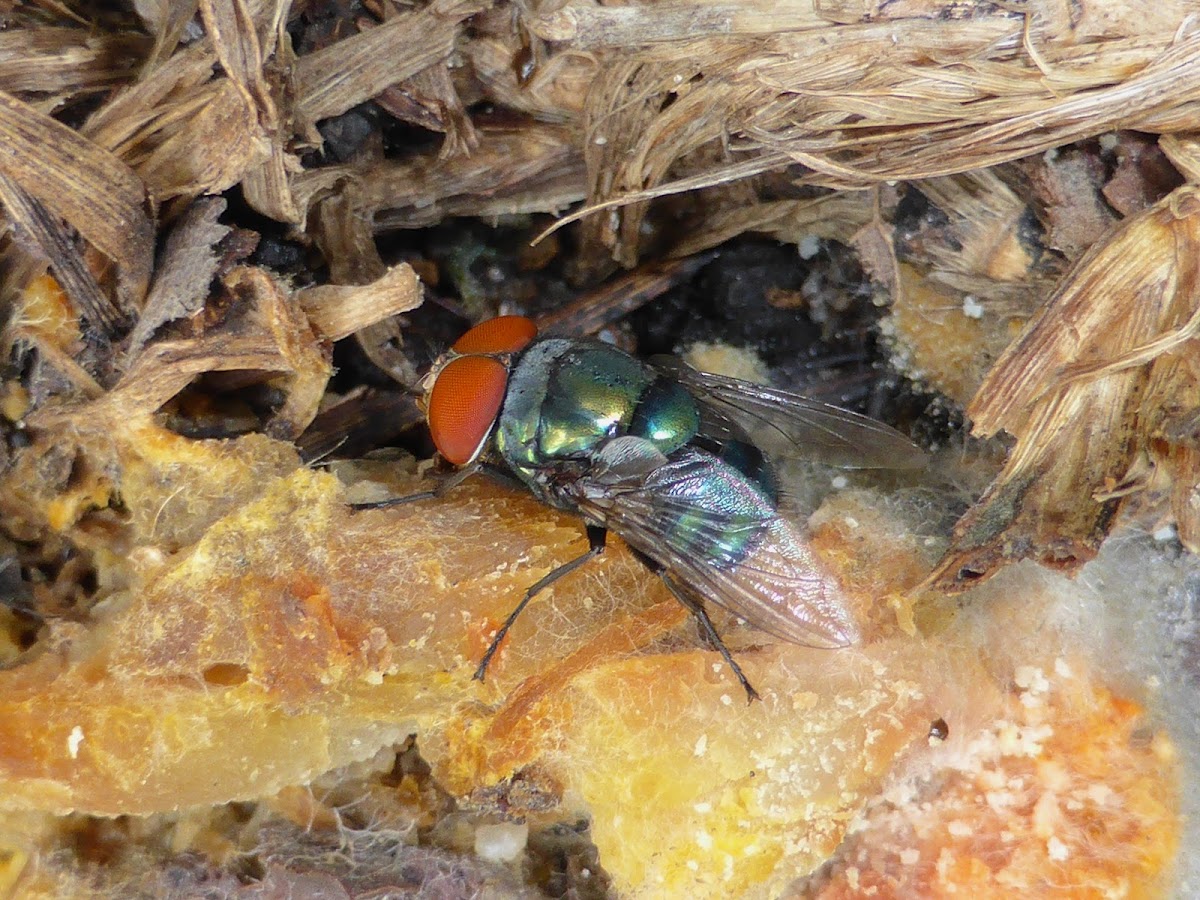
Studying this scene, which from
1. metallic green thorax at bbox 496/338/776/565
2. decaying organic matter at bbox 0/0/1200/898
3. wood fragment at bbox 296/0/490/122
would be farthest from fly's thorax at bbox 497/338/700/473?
wood fragment at bbox 296/0/490/122

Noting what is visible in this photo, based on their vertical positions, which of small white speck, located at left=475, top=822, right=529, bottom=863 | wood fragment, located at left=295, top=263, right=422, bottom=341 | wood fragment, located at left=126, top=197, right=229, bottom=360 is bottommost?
small white speck, located at left=475, top=822, right=529, bottom=863

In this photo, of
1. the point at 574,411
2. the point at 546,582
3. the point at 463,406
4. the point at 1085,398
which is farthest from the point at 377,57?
the point at 1085,398

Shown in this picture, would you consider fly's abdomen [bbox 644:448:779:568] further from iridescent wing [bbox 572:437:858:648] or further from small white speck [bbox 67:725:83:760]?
small white speck [bbox 67:725:83:760]

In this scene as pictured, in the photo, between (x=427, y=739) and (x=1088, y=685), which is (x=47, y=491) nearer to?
(x=427, y=739)

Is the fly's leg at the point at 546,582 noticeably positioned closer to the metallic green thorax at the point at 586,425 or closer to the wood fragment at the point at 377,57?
the metallic green thorax at the point at 586,425

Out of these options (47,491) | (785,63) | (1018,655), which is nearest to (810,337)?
(785,63)

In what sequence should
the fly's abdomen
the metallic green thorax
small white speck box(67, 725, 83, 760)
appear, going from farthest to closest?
the metallic green thorax
the fly's abdomen
small white speck box(67, 725, 83, 760)

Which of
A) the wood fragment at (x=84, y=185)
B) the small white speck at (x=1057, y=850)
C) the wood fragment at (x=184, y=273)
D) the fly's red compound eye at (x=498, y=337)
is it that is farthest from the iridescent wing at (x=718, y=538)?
the wood fragment at (x=84, y=185)
